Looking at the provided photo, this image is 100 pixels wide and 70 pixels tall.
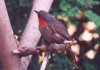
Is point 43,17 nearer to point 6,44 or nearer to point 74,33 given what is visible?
point 6,44

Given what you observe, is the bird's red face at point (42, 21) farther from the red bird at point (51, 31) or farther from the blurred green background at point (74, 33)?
the blurred green background at point (74, 33)

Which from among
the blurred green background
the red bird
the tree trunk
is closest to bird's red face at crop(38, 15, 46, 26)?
the red bird

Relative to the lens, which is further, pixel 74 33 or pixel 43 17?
pixel 74 33

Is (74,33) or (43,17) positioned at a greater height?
(43,17)

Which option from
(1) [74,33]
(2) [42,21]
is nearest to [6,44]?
(2) [42,21]

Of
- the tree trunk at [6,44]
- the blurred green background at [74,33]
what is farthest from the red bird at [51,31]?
the blurred green background at [74,33]
